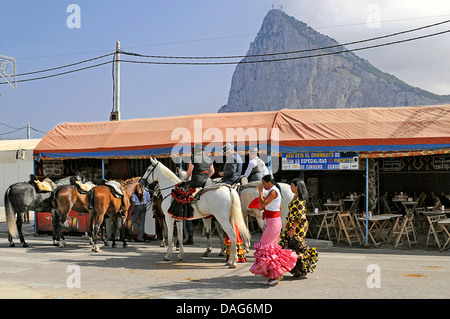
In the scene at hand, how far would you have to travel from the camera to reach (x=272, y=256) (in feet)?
25.7

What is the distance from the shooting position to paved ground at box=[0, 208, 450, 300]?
740 centimetres

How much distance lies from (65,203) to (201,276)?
6395 millimetres

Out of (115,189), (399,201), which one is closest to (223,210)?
(115,189)

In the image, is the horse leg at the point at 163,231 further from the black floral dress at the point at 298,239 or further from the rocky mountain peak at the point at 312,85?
the rocky mountain peak at the point at 312,85

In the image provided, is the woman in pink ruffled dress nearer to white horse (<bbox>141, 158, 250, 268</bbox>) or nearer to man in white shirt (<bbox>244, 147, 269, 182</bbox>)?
white horse (<bbox>141, 158, 250, 268</bbox>)

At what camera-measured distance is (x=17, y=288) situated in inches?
311

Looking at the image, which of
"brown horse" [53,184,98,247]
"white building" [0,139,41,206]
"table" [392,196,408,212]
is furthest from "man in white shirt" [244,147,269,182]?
"white building" [0,139,41,206]

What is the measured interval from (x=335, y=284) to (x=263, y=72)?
138m

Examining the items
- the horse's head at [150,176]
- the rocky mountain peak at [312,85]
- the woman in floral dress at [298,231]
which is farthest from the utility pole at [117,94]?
the rocky mountain peak at [312,85]

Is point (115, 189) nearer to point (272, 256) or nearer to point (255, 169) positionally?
point (255, 169)

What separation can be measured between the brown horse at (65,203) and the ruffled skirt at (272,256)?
710 centimetres

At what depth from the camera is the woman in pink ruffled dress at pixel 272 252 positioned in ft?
25.6
